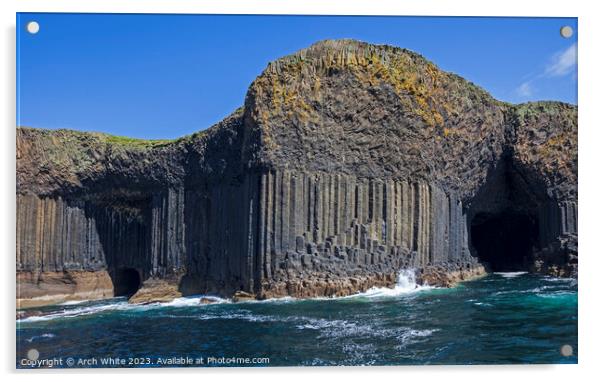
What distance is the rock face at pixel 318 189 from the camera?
1145 inches

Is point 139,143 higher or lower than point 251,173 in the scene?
higher

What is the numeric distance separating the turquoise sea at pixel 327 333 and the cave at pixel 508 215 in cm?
1244

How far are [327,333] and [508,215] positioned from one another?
2690 centimetres

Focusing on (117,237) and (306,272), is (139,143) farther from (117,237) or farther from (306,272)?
(306,272)

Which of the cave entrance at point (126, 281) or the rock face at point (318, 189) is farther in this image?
the cave entrance at point (126, 281)

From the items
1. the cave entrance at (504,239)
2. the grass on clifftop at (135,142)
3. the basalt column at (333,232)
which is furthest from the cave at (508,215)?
the grass on clifftop at (135,142)

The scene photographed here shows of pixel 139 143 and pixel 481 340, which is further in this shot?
pixel 139 143

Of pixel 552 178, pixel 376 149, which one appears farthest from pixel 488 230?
pixel 376 149

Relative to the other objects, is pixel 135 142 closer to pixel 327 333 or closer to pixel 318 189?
pixel 318 189

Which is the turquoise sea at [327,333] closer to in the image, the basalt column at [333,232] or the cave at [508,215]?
the basalt column at [333,232]

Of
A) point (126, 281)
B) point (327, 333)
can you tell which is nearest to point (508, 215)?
point (126, 281)

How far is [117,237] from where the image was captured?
3931cm
